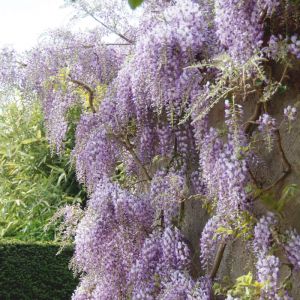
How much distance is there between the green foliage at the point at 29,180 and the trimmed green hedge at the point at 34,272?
0.86 metres

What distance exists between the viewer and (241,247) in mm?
2822

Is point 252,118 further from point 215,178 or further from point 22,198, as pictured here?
point 22,198

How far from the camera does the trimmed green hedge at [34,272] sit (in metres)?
5.48

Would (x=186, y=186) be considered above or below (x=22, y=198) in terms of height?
below

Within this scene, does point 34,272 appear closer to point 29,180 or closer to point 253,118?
point 29,180

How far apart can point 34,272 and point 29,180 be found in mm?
1873

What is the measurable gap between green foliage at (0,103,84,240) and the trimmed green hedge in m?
0.86

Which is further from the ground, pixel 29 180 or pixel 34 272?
pixel 29 180

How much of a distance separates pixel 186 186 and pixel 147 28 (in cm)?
86

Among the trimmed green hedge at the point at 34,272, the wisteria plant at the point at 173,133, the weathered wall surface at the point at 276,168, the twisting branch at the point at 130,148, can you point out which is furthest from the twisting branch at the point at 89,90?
the trimmed green hedge at the point at 34,272

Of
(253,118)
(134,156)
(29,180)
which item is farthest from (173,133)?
(29,180)

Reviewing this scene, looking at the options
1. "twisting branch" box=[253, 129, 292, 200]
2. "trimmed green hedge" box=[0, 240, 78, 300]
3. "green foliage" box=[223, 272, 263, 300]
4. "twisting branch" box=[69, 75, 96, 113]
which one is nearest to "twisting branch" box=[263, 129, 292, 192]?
"twisting branch" box=[253, 129, 292, 200]

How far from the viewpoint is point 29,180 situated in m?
7.23

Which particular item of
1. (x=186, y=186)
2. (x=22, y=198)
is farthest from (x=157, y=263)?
(x=22, y=198)
